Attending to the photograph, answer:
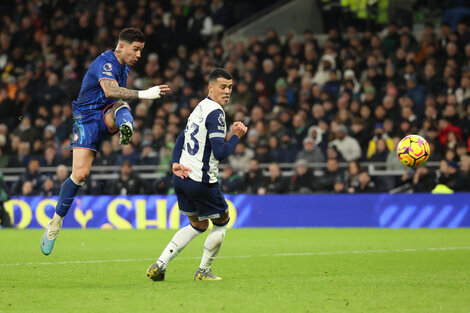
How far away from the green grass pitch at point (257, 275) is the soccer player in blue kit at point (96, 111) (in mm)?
806

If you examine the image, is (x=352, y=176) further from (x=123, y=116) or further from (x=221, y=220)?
(x=221, y=220)

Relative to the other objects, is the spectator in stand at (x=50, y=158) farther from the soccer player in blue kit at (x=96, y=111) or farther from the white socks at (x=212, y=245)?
the white socks at (x=212, y=245)

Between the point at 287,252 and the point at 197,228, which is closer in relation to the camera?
the point at 197,228

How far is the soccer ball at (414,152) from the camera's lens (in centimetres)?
1190

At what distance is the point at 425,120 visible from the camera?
692 inches

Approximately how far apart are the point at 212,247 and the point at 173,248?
0.37m

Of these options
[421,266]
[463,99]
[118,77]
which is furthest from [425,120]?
[118,77]

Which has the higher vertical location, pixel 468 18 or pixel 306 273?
pixel 468 18

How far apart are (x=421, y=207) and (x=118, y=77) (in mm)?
9264

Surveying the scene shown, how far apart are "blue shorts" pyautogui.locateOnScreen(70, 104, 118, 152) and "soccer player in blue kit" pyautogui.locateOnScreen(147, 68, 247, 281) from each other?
124cm

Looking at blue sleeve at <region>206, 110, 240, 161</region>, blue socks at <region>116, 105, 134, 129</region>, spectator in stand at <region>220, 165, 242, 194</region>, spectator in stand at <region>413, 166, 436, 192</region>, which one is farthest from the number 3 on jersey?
spectator in stand at <region>220, 165, 242, 194</region>

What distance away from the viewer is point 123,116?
905cm

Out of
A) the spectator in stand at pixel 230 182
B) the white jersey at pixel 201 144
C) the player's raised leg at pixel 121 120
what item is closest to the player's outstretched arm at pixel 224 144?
the white jersey at pixel 201 144

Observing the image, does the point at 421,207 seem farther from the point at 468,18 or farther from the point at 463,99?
the point at 468,18
